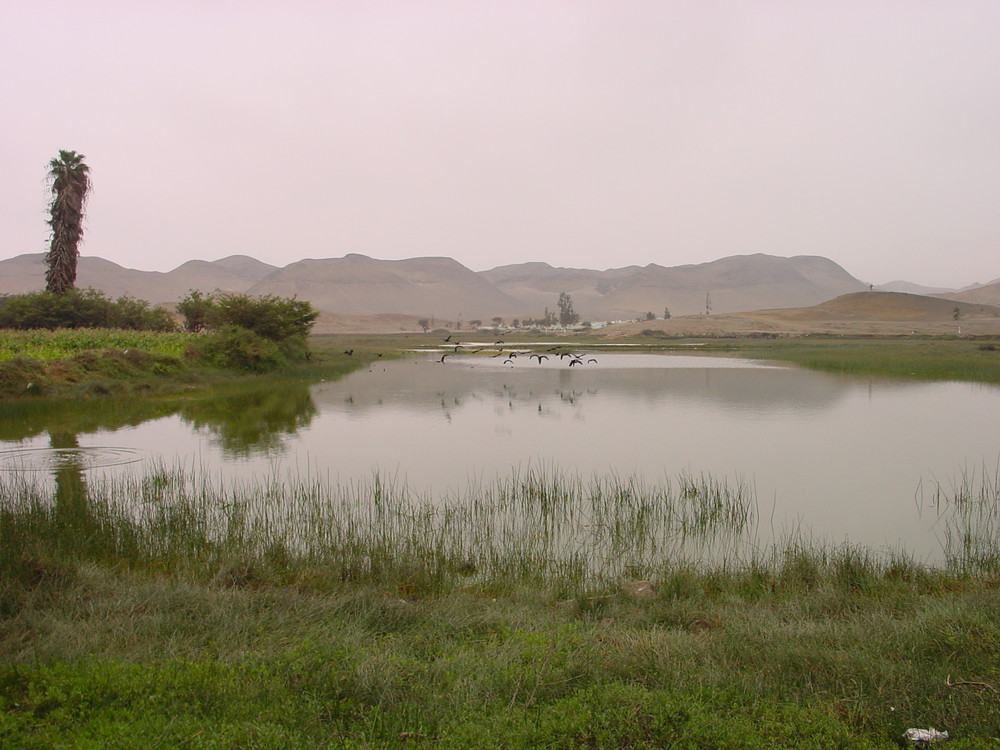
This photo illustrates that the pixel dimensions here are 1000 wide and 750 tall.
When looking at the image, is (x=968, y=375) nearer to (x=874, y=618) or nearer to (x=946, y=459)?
(x=946, y=459)

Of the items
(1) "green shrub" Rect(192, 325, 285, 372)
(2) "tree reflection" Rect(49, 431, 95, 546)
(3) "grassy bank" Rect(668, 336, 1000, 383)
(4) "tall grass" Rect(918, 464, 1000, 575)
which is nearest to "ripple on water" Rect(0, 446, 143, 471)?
(2) "tree reflection" Rect(49, 431, 95, 546)

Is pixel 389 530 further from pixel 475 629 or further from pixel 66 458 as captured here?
pixel 66 458

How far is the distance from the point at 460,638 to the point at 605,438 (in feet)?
34.0

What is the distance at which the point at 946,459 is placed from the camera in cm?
1233

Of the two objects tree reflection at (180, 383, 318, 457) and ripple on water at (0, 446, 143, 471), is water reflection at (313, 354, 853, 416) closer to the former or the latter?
tree reflection at (180, 383, 318, 457)

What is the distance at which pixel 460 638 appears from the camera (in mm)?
4793

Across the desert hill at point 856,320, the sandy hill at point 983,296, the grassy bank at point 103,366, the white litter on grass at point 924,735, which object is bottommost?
the white litter on grass at point 924,735

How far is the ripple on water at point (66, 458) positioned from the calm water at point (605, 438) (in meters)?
0.04

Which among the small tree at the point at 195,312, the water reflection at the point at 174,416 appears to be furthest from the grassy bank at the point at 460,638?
the small tree at the point at 195,312

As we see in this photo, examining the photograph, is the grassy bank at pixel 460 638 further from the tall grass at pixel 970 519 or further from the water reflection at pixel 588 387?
the water reflection at pixel 588 387

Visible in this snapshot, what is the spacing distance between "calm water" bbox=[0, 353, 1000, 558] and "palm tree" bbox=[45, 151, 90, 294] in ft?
51.4

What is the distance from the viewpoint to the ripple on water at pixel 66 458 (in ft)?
37.2

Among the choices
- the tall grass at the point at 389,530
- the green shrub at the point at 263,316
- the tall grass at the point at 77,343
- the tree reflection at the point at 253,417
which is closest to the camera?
the tall grass at the point at 389,530

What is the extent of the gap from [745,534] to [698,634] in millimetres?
3619
